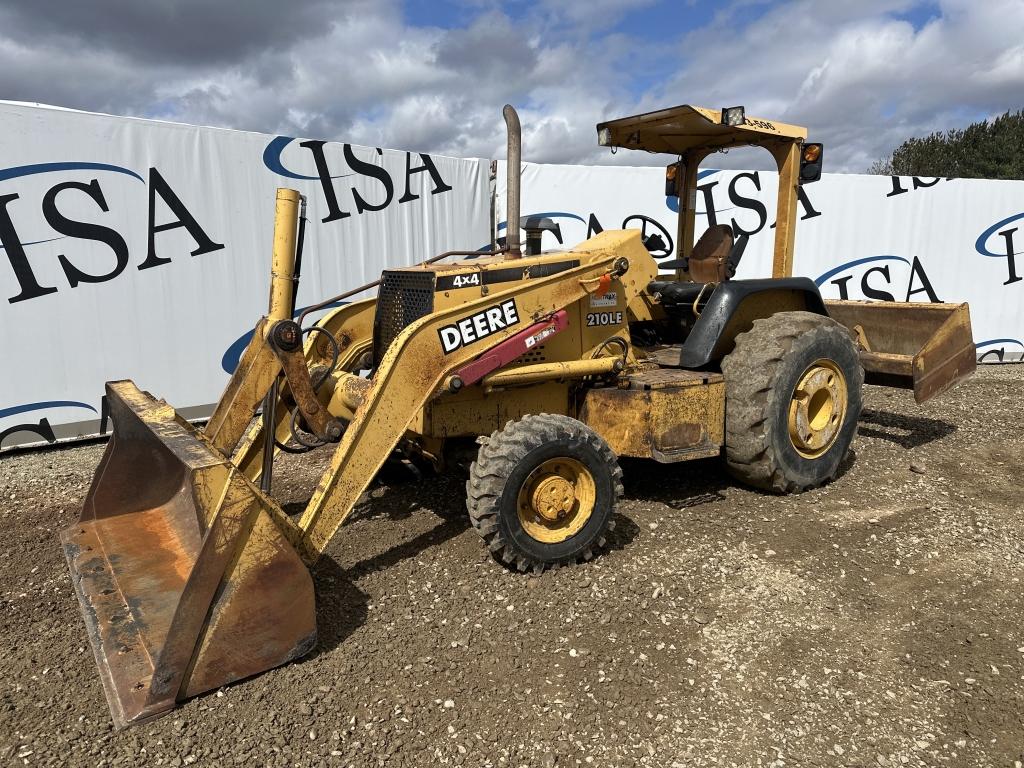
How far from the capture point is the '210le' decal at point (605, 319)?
4508 mm

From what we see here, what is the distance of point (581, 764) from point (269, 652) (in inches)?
51.2

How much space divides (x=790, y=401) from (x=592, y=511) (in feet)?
5.45

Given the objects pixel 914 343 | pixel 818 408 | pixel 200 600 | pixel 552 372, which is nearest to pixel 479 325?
pixel 552 372

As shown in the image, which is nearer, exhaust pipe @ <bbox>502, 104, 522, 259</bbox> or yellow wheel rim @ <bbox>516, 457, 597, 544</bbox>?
yellow wheel rim @ <bbox>516, 457, 597, 544</bbox>

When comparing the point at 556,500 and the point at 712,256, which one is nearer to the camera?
the point at 556,500

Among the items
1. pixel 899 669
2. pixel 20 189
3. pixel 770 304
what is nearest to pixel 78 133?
pixel 20 189

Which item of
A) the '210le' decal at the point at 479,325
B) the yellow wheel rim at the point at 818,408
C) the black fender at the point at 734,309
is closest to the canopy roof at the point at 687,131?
the black fender at the point at 734,309

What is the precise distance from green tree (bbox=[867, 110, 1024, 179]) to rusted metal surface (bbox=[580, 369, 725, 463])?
33864mm

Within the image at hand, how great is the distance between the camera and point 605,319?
15.0 ft

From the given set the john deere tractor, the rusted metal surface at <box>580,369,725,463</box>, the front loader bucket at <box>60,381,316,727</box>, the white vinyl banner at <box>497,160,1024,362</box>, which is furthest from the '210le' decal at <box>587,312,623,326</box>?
the white vinyl banner at <box>497,160,1024,362</box>

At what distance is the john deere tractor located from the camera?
2873mm

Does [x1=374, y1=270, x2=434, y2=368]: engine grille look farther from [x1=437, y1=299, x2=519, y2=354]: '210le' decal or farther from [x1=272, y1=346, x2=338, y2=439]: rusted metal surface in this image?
[x1=272, y1=346, x2=338, y2=439]: rusted metal surface

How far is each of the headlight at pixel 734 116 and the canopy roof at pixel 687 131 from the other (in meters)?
0.10

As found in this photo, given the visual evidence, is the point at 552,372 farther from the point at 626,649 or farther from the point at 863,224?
the point at 863,224
